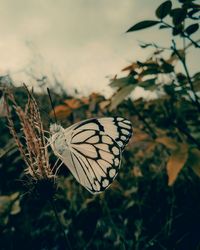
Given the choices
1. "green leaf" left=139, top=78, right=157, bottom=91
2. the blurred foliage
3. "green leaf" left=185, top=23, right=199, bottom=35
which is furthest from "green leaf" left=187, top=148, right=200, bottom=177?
"green leaf" left=185, top=23, right=199, bottom=35

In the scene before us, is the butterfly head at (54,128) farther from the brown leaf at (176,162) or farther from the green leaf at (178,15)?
the green leaf at (178,15)

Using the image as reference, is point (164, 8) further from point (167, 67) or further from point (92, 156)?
point (92, 156)

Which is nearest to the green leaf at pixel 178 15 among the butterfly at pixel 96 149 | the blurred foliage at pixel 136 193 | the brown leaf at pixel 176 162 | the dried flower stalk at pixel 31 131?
the blurred foliage at pixel 136 193

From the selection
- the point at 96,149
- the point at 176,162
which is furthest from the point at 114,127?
the point at 176,162

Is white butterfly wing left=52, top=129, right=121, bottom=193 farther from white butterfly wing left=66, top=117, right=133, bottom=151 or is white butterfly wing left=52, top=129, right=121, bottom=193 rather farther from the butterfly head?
the butterfly head

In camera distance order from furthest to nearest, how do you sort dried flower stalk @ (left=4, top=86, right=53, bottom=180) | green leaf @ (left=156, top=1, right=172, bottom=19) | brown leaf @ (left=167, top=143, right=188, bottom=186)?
green leaf @ (left=156, top=1, right=172, bottom=19) → brown leaf @ (left=167, top=143, right=188, bottom=186) → dried flower stalk @ (left=4, top=86, right=53, bottom=180)

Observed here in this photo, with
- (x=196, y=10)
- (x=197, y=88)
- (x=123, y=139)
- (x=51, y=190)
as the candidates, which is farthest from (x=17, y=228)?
(x=196, y=10)
